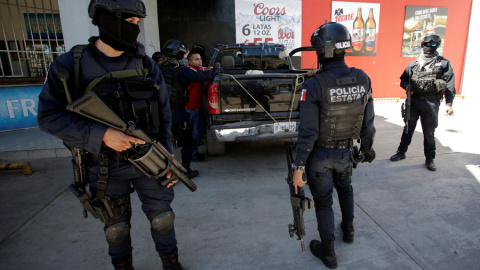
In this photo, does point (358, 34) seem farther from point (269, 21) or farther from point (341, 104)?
point (341, 104)

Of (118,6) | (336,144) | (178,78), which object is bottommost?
(336,144)

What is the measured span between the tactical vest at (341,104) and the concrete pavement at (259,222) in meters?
1.04

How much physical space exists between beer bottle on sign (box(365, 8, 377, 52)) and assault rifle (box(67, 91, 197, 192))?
423 inches

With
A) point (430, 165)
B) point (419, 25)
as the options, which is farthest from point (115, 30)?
point (419, 25)

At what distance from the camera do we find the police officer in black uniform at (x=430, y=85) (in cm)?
381

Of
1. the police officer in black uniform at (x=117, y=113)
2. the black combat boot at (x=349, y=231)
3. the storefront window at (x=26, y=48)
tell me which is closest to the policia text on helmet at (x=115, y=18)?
the police officer in black uniform at (x=117, y=113)

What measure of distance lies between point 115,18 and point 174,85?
6.30 ft

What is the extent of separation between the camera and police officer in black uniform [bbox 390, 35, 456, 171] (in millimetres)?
3814

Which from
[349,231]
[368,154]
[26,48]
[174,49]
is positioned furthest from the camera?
[26,48]

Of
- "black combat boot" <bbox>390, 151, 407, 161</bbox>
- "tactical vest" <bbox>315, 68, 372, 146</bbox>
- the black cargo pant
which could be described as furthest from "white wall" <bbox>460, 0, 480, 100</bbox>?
"tactical vest" <bbox>315, 68, 372, 146</bbox>

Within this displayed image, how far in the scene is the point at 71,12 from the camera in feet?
19.0

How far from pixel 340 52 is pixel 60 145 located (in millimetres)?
5250

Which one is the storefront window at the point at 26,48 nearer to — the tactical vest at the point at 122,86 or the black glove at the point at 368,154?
the tactical vest at the point at 122,86

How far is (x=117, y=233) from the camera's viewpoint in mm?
1838
